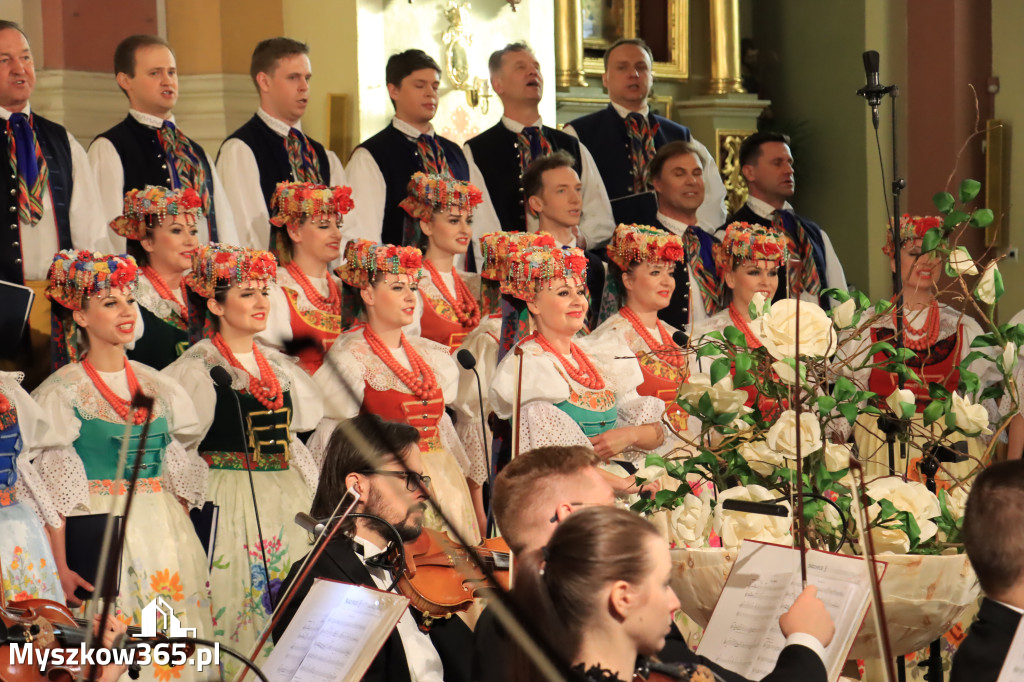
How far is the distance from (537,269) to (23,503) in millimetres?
1757

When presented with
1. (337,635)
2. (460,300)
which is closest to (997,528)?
(337,635)

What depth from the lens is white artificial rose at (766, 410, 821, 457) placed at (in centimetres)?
247

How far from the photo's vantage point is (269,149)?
18.4ft

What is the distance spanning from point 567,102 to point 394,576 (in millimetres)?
6223

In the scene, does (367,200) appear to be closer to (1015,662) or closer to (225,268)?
(225,268)

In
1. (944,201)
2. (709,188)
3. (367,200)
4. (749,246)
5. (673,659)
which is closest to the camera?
(673,659)

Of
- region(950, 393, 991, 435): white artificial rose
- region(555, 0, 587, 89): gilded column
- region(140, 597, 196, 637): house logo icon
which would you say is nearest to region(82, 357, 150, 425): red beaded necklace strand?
region(140, 597, 196, 637): house logo icon

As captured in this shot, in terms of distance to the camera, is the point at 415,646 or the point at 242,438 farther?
the point at 242,438

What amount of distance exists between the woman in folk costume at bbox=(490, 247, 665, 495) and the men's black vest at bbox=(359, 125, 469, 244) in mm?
1009

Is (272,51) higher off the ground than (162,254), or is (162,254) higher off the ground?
(272,51)

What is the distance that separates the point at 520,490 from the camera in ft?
8.62

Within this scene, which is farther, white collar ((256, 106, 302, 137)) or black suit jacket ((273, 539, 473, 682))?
white collar ((256, 106, 302, 137))

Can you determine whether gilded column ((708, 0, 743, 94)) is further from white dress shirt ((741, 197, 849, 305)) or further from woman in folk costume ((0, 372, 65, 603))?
woman in folk costume ((0, 372, 65, 603))

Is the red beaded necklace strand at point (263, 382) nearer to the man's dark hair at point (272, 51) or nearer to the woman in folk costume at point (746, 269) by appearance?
the man's dark hair at point (272, 51)
